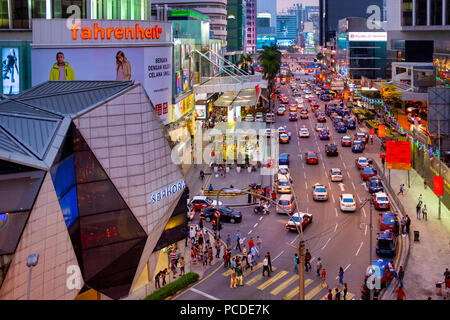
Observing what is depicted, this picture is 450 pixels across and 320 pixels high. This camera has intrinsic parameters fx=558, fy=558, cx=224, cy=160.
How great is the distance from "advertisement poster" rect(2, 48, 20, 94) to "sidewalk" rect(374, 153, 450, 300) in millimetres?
30904

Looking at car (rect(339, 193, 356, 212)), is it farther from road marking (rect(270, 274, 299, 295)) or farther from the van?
road marking (rect(270, 274, 299, 295))

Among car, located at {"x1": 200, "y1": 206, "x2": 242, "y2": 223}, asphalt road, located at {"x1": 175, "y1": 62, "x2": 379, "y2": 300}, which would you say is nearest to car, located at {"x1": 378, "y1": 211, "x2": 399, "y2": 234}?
asphalt road, located at {"x1": 175, "y1": 62, "x2": 379, "y2": 300}

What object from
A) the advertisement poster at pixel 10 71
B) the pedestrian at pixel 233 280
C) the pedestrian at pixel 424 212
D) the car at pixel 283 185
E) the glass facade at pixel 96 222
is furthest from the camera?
the car at pixel 283 185

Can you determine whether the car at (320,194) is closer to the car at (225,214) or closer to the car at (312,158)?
the car at (225,214)

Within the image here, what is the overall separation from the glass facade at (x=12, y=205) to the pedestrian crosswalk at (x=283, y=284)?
13.1m

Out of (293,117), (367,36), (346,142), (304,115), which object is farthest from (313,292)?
(367,36)

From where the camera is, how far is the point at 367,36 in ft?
433

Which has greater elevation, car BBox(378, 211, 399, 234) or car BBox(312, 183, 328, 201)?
car BBox(312, 183, 328, 201)

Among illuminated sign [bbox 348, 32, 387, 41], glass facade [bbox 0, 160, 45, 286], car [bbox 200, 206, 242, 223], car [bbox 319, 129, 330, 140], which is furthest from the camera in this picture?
illuminated sign [bbox 348, 32, 387, 41]

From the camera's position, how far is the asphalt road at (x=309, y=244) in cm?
2884

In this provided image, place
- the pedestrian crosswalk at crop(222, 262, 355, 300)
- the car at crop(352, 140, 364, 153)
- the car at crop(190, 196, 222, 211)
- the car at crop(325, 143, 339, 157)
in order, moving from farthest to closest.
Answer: the car at crop(352, 140, 364, 153)
the car at crop(325, 143, 339, 157)
the car at crop(190, 196, 222, 211)
the pedestrian crosswalk at crop(222, 262, 355, 300)

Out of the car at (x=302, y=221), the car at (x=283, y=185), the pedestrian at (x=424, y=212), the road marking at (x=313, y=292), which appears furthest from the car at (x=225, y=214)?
the pedestrian at (x=424, y=212)

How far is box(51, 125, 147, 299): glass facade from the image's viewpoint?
978 inches

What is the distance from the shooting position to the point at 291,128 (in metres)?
89.7
